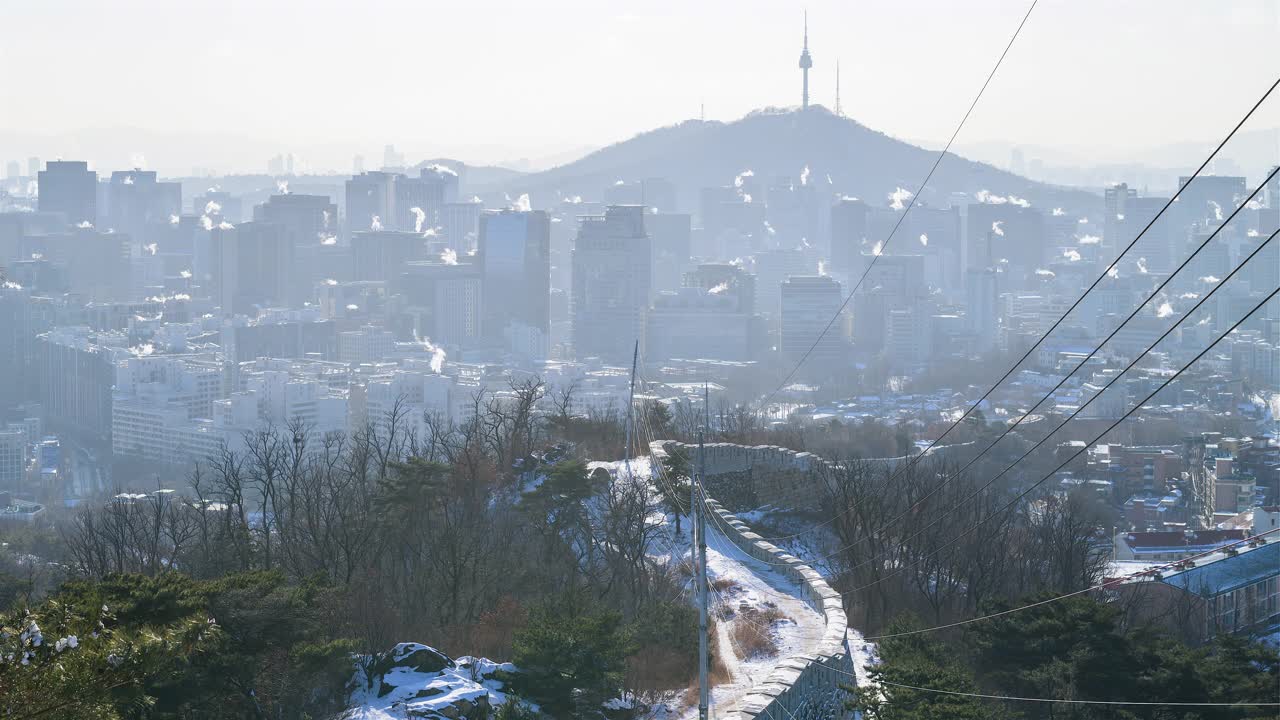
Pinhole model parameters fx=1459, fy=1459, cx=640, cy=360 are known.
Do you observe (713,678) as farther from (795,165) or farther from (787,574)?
(795,165)

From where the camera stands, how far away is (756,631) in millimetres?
11492

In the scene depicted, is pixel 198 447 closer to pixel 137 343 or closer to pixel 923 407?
pixel 137 343

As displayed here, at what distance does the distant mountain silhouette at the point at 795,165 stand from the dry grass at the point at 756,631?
140 meters

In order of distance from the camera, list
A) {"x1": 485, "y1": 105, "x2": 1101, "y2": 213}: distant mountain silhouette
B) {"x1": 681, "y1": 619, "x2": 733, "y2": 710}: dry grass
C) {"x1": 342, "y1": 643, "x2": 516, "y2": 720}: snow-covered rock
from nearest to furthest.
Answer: {"x1": 342, "y1": 643, "x2": 516, "y2": 720}: snow-covered rock, {"x1": 681, "y1": 619, "x2": 733, "y2": 710}: dry grass, {"x1": 485, "y1": 105, "x2": 1101, "y2": 213}: distant mountain silhouette

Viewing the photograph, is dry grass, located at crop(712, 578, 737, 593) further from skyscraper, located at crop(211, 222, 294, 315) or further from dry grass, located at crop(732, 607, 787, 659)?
skyscraper, located at crop(211, 222, 294, 315)

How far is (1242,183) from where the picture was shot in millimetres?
103375

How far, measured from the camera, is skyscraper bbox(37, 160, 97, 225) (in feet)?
409

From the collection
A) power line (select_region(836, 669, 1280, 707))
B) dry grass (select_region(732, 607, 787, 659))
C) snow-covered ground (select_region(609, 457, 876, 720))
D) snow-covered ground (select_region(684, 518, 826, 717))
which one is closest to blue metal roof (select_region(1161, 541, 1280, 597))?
snow-covered ground (select_region(609, 457, 876, 720))

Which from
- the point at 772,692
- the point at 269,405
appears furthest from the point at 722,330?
the point at 772,692

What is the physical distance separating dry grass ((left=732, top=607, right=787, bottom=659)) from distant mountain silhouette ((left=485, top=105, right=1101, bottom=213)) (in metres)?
140

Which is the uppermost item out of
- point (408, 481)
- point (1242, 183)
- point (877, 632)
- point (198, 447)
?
point (1242, 183)

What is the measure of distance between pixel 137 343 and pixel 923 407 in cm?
4894

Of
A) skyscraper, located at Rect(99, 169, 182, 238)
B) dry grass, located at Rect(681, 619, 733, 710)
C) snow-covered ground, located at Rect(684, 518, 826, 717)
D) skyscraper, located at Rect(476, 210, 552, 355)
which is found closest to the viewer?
dry grass, located at Rect(681, 619, 733, 710)

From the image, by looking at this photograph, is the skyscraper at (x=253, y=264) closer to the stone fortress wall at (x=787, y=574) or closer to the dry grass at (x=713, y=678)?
the stone fortress wall at (x=787, y=574)
